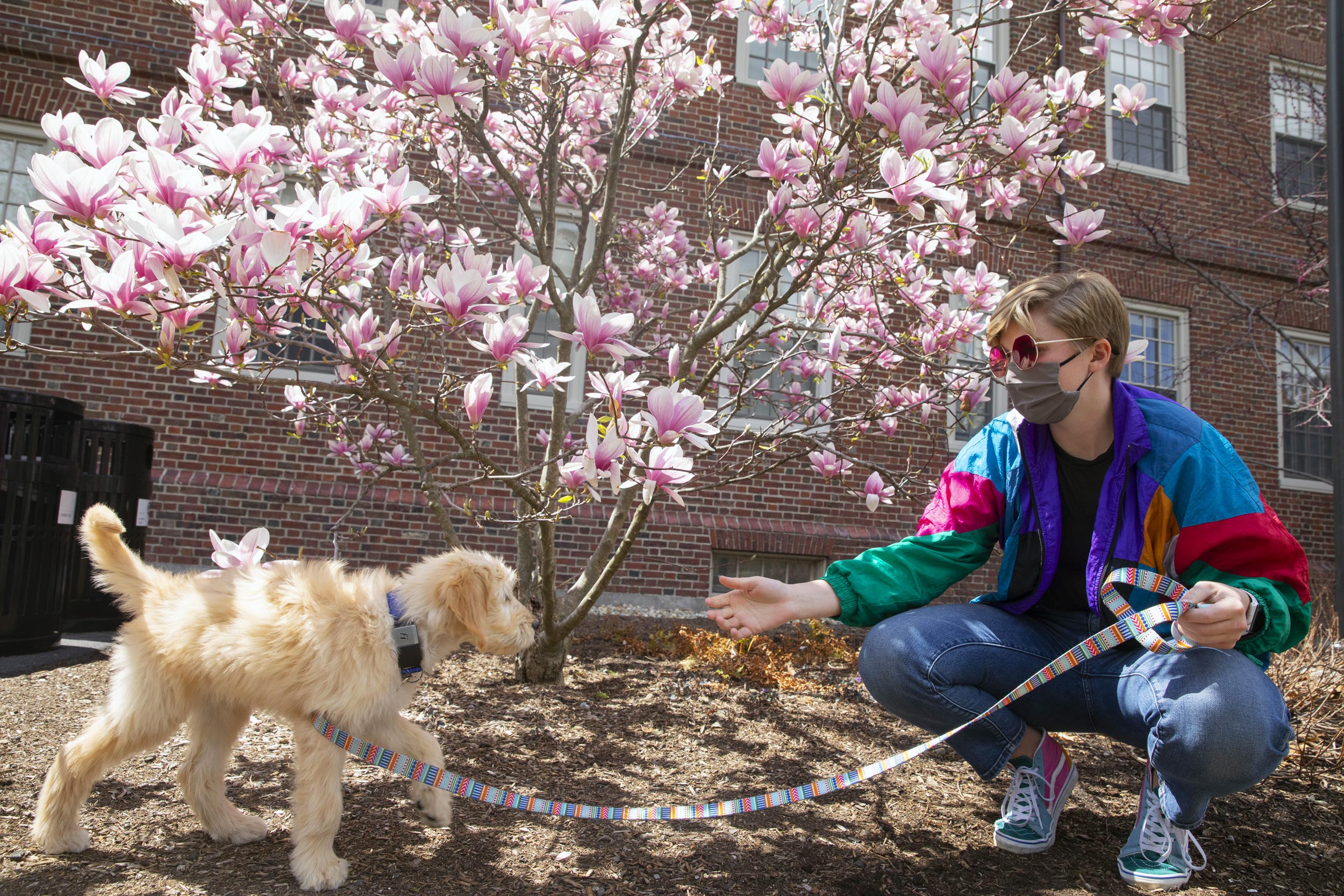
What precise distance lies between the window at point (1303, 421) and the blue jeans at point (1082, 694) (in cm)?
1167

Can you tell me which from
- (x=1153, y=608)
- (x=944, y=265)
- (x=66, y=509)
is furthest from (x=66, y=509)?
(x=944, y=265)

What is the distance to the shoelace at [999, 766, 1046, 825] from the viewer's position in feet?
8.47

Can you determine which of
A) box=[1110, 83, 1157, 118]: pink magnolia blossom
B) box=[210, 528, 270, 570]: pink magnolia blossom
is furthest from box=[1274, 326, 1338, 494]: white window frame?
box=[210, 528, 270, 570]: pink magnolia blossom

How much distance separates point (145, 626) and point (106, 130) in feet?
4.47

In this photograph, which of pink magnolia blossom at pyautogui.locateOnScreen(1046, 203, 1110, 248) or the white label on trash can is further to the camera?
the white label on trash can

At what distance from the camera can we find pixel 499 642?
8.41 ft

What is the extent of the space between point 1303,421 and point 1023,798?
486 inches

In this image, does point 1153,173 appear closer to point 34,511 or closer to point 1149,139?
point 1149,139

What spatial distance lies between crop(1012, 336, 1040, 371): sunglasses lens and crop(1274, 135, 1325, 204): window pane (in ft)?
41.3

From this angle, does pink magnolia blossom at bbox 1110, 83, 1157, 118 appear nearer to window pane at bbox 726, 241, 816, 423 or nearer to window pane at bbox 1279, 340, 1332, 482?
window pane at bbox 726, 241, 816, 423

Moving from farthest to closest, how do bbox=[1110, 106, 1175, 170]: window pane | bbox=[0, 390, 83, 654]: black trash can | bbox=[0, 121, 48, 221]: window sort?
bbox=[1110, 106, 1175, 170]: window pane
bbox=[0, 121, 48, 221]: window
bbox=[0, 390, 83, 654]: black trash can

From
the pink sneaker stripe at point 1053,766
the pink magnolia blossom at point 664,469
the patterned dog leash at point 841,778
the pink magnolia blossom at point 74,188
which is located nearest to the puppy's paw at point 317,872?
the patterned dog leash at point 841,778

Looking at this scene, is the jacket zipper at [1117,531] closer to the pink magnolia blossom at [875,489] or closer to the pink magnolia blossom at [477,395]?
the pink magnolia blossom at [875,489]

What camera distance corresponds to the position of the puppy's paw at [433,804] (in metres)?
2.51
